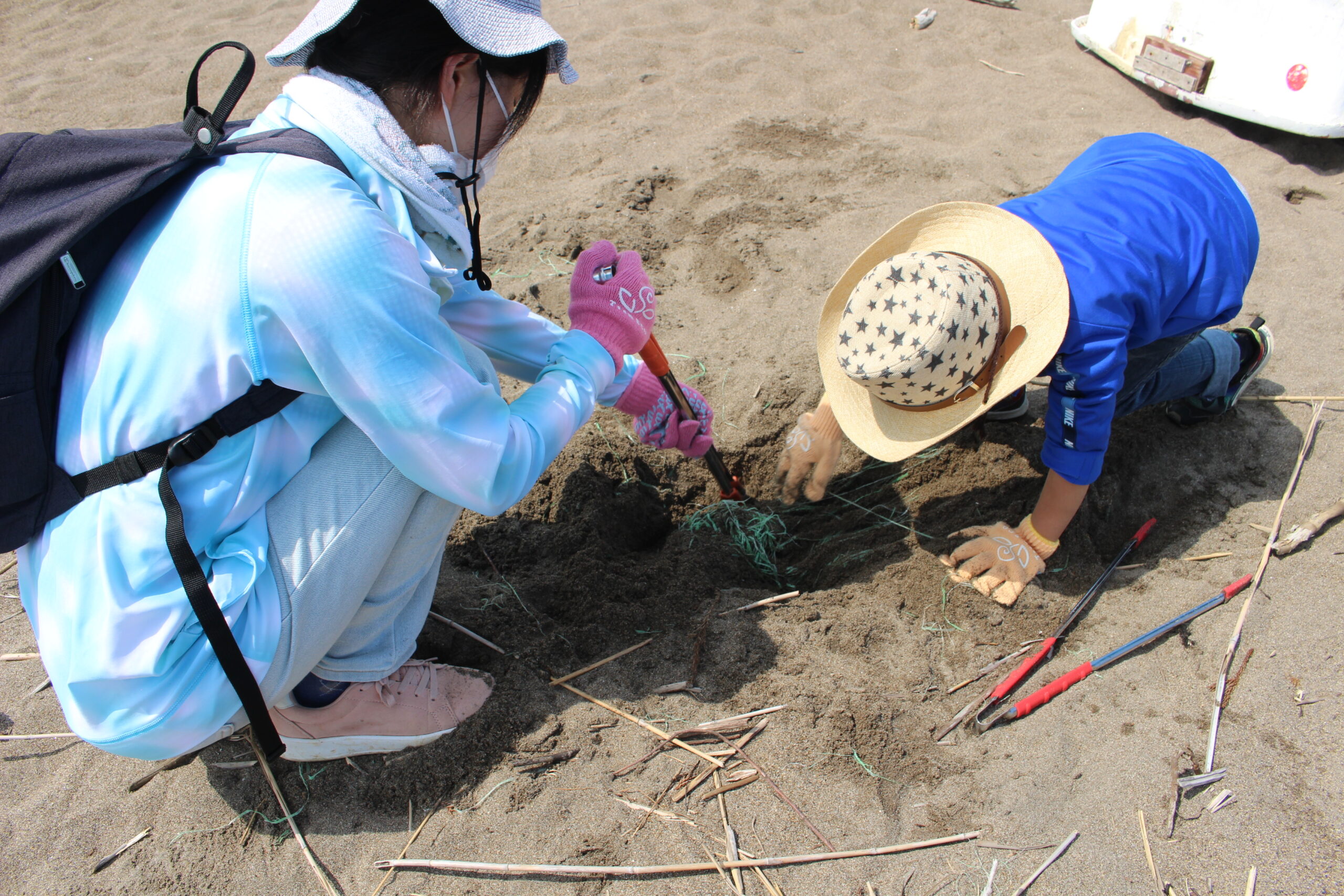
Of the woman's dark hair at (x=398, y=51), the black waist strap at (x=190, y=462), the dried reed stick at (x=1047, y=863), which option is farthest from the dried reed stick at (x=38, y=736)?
the dried reed stick at (x=1047, y=863)

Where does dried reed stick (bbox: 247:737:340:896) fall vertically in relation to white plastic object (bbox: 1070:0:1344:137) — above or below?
below

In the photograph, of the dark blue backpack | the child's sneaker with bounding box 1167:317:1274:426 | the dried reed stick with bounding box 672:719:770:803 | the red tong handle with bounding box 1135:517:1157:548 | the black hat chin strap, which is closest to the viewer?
the dark blue backpack

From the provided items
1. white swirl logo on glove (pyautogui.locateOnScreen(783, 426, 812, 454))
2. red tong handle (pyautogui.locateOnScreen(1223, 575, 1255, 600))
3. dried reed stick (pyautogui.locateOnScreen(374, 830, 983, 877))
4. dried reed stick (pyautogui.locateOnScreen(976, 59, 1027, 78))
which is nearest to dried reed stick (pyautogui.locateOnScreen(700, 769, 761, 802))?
dried reed stick (pyautogui.locateOnScreen(374, 830, 983, 877))

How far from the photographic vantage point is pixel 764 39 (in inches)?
192

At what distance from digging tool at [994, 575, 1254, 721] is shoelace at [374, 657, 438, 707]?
1321 mm

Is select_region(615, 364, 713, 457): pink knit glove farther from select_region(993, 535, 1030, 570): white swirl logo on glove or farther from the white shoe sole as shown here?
the white shoe sole

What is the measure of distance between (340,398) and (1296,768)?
209 cm

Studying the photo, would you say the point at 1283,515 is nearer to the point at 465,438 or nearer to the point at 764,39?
the point at 465,438

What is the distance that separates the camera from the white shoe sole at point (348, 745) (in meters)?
1.79

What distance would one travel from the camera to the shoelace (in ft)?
6.01

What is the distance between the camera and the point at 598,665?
2023mm

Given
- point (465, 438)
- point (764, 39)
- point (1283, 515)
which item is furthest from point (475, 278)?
point (764, 39)

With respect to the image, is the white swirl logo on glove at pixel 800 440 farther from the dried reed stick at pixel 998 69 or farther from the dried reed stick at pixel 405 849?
the dried reed stick at pixel 998 69

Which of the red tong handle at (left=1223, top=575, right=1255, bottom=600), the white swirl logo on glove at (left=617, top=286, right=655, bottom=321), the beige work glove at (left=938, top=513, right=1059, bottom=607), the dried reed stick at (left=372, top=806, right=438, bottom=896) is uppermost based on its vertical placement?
the white swirl logo on glove at (left=617, top=286, right=655, bottom=321)
